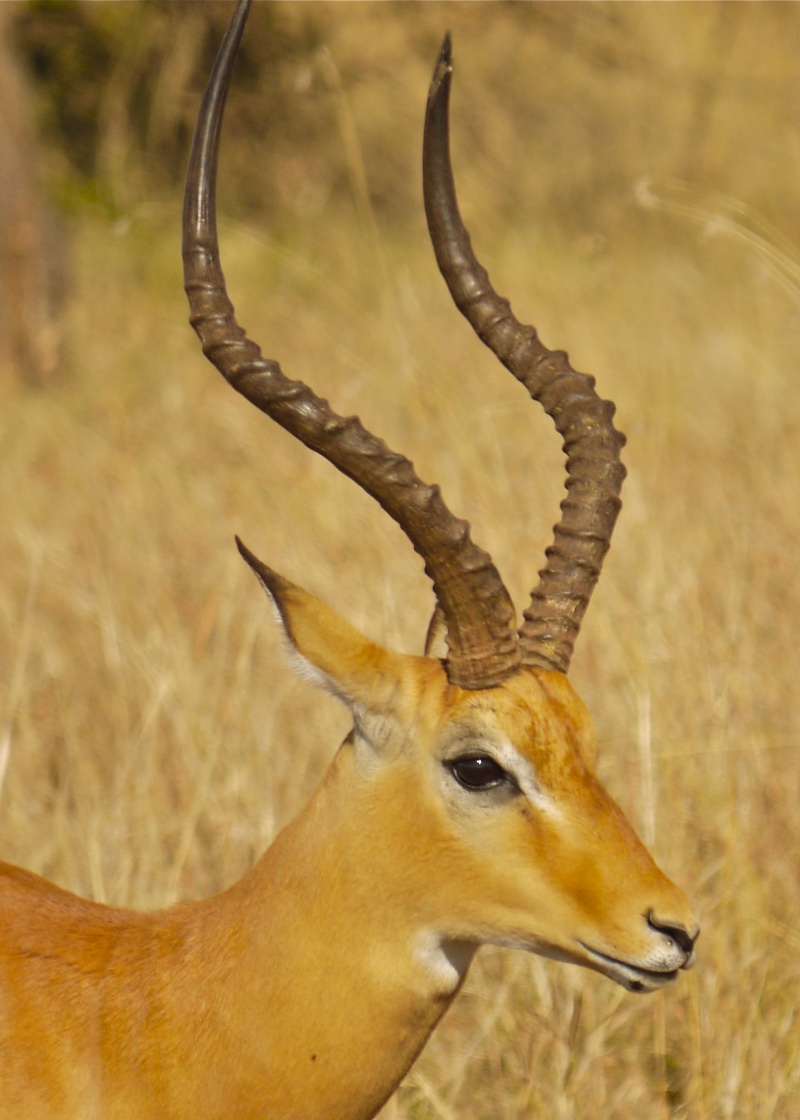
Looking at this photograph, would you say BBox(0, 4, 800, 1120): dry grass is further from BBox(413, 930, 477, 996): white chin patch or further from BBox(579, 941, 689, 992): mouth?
BBox(579, 941, 689, 992): mouth

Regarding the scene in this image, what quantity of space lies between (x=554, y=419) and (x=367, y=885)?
43.9 inches

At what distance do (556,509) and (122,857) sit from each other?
2.90 metres

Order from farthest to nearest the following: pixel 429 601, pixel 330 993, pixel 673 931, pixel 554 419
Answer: pixel 429 601
pixel 554 419
pixel 330 993
pixel 673 931

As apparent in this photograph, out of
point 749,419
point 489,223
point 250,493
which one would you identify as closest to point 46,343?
point 250,493

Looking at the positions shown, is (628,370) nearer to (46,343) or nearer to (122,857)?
(46,343)

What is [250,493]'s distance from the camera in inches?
295

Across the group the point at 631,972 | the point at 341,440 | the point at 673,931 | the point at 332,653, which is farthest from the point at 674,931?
the point at 341,440

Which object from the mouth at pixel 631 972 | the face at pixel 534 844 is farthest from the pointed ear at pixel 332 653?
the mouth at pixel 631 972

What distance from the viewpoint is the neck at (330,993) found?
290 cm

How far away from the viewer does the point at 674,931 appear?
2.70m

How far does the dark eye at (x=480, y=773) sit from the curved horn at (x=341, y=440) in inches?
6.0

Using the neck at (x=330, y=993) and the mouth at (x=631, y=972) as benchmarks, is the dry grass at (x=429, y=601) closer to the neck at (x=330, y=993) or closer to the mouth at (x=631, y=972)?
the neck at (x=330, y=993)

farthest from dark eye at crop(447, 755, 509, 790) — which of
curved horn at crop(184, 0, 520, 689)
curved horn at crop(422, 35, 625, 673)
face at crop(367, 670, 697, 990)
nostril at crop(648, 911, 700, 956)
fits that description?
nostril at crop(648, 911, 700, 956)

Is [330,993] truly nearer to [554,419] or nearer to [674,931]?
[674,931]
